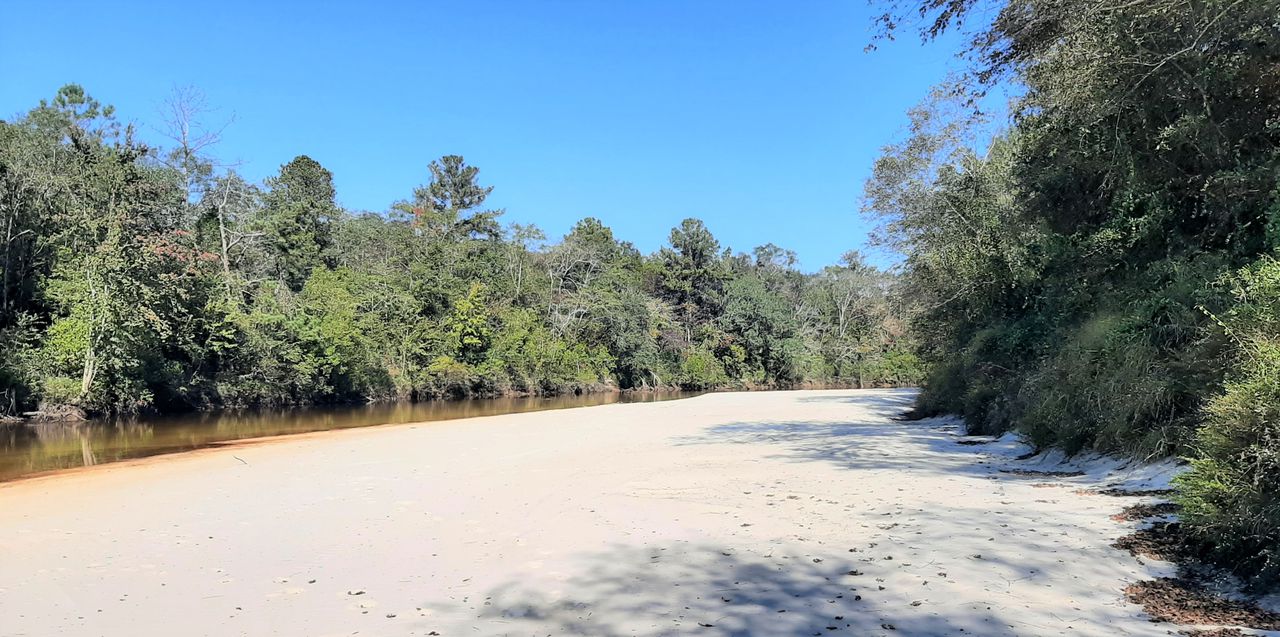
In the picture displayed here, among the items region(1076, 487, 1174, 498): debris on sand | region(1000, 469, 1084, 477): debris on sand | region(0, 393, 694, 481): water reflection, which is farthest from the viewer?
region(0, 393, 694, 481): water reflection

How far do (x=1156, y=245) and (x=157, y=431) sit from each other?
23.1m

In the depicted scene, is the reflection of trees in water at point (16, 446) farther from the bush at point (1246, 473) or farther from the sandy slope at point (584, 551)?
the bush at point (1246, 473)

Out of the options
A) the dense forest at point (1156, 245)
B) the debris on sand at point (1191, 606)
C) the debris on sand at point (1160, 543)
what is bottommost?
the debris on sand at point (1191, 606)

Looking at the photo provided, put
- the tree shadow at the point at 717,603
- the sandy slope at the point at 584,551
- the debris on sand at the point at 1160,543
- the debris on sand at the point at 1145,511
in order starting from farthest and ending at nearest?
the debris on sand at the point at 1145,511, the debris on sand at the point at 1160,543, the sandy slope at the point at 584,551, the tree shadow at the point at 717,603

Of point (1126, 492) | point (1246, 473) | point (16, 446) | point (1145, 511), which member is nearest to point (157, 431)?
point (16, 446)

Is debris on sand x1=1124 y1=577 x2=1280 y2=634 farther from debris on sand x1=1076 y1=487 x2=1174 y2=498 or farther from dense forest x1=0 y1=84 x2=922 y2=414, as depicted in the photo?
dense forest x1=0 y1=84 x2=922 y2=414

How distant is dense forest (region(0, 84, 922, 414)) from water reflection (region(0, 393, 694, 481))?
7.32 ft

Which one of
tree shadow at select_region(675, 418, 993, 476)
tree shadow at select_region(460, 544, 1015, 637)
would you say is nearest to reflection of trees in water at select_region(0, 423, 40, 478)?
tree shadow at select_region(675, 418, 993, 476)

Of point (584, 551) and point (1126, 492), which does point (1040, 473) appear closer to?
point (1126, 492)

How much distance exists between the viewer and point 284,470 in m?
10.8

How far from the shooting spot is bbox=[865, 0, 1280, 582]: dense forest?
4.09 m

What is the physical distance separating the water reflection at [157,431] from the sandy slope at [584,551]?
412 centimetres

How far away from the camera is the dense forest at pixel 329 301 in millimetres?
23141

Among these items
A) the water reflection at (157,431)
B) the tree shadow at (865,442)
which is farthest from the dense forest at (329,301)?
the tree shadow at (865,442)
